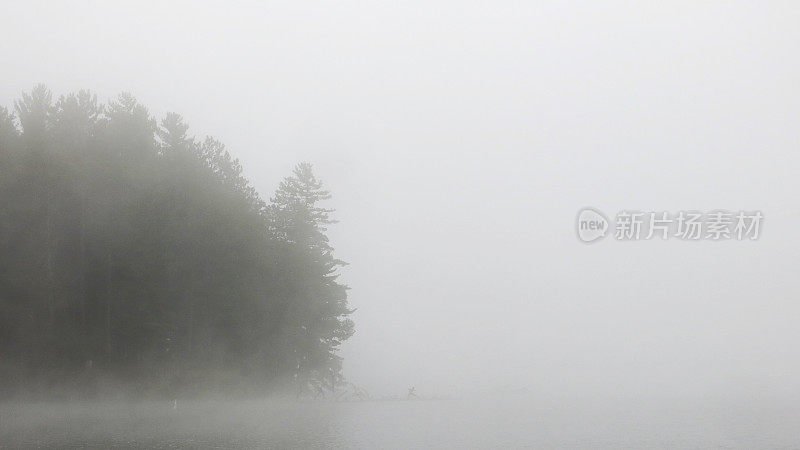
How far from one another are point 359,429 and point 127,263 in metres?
27.2

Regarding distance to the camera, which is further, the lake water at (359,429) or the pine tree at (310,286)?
the pine tree at (310,286)

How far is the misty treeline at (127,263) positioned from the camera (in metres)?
54.6

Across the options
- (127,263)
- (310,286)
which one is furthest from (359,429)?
(310,286)

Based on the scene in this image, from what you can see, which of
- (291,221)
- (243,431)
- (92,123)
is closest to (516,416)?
(243,431)

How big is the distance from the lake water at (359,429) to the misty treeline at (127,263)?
4.91 meters

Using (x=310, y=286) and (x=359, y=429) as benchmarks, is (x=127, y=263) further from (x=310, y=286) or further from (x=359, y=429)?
(x=359, y=429)

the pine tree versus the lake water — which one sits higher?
the pine tree

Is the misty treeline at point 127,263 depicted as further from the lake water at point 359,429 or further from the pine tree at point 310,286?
the lake water at point 359,429

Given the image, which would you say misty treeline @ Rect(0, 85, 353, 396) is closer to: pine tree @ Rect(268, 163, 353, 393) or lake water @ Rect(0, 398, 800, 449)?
pine tree @ Rect(268, 163, 353, 393)

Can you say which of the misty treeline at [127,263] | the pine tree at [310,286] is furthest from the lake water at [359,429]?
the pine tree at [310,286]

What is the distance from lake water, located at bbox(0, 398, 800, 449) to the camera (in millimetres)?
30719

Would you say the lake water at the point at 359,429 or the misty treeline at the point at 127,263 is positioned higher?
the misty treeline at the point at 127,263

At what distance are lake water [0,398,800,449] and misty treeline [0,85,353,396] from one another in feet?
16.1

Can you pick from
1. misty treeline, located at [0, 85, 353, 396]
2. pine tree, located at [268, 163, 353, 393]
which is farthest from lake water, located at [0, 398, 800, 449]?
pine tree, located at [268, 163, 353, 393]
